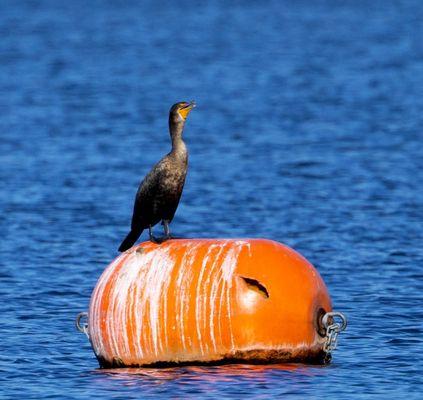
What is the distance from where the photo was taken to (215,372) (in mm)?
14469

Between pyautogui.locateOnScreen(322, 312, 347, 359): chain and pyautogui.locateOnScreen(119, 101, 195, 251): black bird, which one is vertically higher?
pyautogui.locateOnScreen(119, 101, 195, 251): black bird

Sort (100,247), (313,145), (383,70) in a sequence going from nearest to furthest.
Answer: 1. (100,247)
2. (313,145)
3. (383,70)

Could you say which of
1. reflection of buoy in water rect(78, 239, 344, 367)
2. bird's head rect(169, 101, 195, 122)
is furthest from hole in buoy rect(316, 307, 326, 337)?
bird's head rect(169, 101, 195, 122)

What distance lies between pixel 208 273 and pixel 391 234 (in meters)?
10.7

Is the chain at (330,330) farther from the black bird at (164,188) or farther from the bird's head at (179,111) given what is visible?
the bird's head at (179,111)

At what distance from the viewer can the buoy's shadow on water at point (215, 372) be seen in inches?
566

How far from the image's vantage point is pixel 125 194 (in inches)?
1180

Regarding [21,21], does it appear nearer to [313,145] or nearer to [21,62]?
[21,62]

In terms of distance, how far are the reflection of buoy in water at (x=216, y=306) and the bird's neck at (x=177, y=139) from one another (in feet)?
3.04

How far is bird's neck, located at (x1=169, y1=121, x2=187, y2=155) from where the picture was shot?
50.2 feet

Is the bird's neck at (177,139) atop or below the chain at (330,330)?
atop

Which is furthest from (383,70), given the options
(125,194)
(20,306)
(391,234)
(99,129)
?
(20,306)

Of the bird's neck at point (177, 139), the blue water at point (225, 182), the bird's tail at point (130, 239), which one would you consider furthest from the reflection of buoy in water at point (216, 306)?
the bird's neck at point (177, 139)

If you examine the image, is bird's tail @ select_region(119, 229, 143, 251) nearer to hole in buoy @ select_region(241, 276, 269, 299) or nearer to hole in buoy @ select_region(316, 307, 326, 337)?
hole in buoy @ select_region(241, 276, 269, 299)
